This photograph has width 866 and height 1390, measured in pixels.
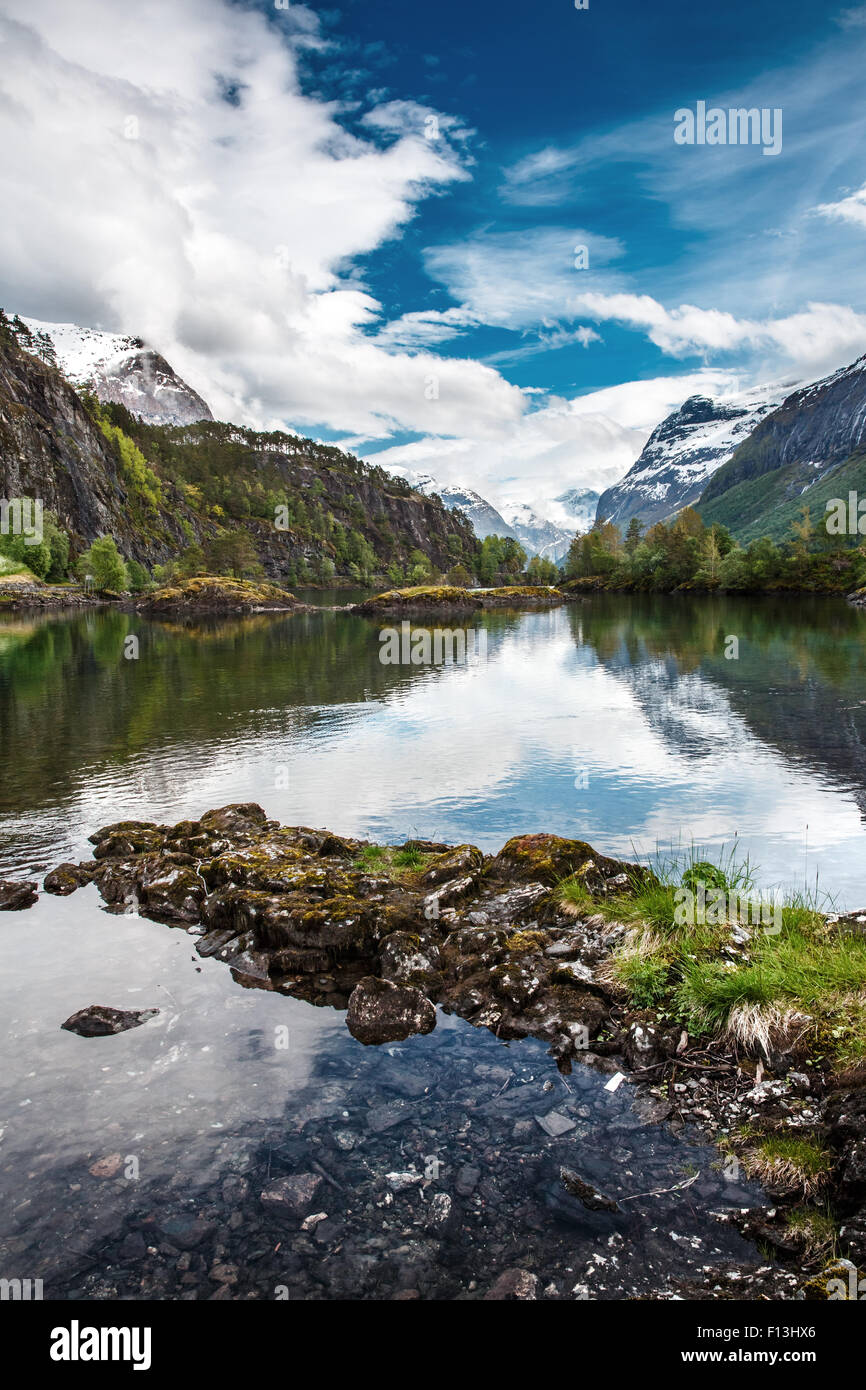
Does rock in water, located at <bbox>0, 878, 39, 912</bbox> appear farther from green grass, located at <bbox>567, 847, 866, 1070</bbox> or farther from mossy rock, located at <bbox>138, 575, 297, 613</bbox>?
mossy rock, located at <bbox>138, 575, 297, 613</bbox>

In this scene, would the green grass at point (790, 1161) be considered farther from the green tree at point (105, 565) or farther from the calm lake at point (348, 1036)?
the green tree at point (105, 565)

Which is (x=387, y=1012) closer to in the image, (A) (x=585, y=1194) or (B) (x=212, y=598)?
(A) (x=585, y=1194)

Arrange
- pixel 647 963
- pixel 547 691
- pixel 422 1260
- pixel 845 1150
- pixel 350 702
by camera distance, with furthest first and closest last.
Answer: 1. pixel 547 691
2. pixel 350 702
3. pixel 647 963
4. pixel 845 1150
5. pixel 422 1260

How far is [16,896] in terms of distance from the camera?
16109mm

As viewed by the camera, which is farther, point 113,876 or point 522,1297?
point 113,876

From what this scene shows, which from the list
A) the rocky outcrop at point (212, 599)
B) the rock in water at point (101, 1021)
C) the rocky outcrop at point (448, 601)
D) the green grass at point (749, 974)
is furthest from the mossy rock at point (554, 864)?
the rocky outcrop at point (448, 601)

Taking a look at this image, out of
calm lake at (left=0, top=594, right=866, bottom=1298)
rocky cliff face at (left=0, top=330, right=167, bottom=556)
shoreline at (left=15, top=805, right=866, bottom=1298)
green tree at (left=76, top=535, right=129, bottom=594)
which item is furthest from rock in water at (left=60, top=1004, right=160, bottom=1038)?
rocky cliff face at (left=0, top=330, right=167, bottom=556)

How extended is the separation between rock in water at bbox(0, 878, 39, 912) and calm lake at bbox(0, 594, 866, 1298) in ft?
1.62

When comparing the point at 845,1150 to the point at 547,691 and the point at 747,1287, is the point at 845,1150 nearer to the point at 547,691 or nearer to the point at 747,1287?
the point at 747,1287

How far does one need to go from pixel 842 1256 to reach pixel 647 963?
186 inches

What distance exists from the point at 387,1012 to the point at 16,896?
10.3 metres

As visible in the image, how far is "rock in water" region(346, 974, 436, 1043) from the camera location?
1083 cm

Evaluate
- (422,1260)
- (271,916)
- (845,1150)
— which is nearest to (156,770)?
(271,916)

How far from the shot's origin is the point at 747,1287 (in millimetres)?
6262
